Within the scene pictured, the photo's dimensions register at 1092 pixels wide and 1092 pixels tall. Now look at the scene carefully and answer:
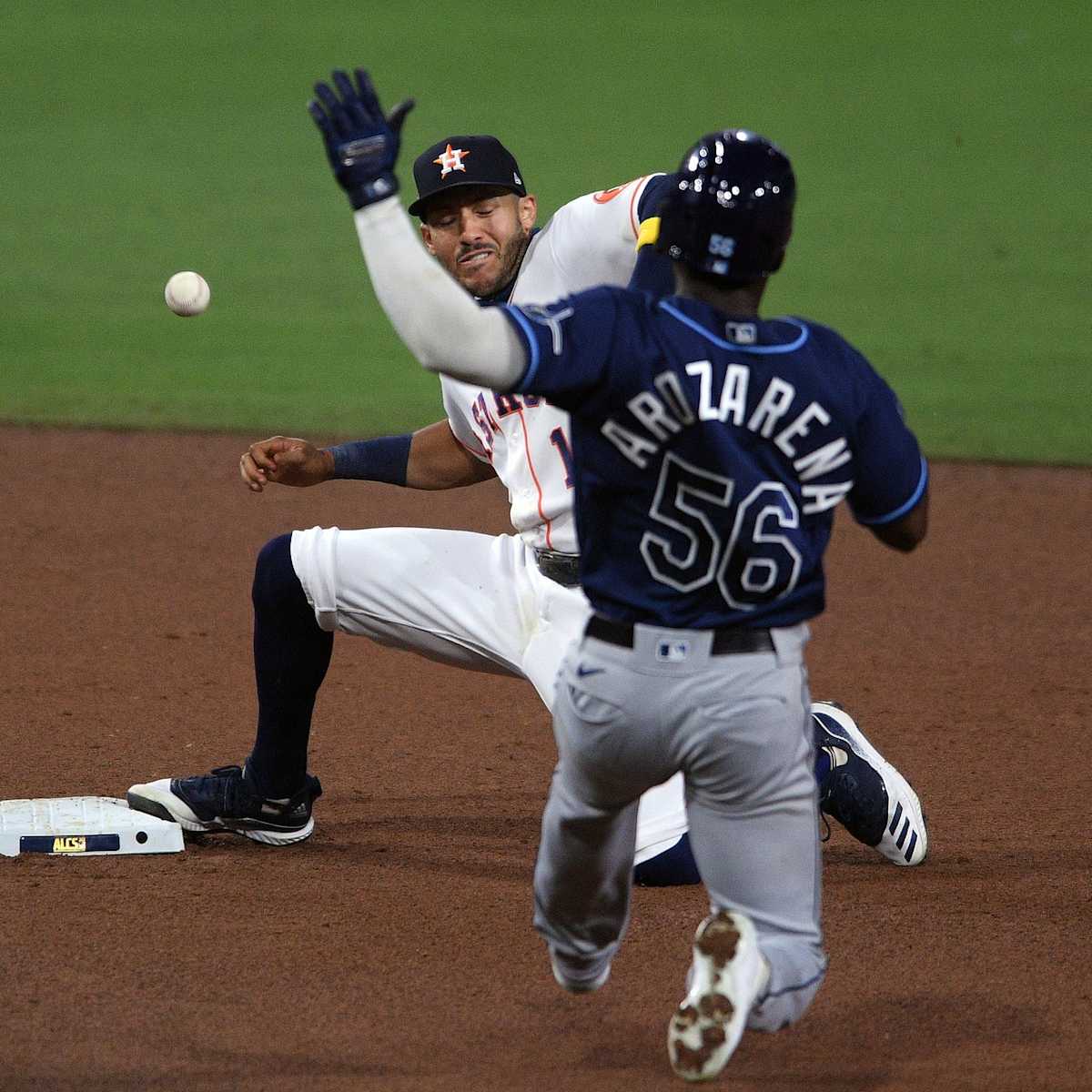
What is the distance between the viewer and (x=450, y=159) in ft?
13.6

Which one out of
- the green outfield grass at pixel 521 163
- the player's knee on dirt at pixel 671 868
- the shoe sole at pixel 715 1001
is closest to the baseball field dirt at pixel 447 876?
the player's knee on dirt at pixel 671 868

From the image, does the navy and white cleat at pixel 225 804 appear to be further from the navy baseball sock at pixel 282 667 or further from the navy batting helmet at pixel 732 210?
the navy batting helmet at pixel 732 210

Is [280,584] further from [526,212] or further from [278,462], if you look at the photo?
[526,212]

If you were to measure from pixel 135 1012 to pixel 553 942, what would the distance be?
0.88 meters

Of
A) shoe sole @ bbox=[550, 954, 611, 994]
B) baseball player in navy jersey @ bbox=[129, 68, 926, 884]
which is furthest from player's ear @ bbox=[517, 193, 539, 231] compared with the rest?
shoe sole @ bbox=[550, 954, 611, 994]

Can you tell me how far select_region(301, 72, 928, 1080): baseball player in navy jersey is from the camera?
266 centimetres

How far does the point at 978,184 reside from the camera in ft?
44.7

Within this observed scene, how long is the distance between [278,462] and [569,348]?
1674mm

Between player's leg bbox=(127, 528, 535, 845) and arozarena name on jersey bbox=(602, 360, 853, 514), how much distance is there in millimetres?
1503

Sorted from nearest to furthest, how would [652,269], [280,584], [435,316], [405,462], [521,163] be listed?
[435,316] < [652,269] < [280,584] < [405,462] < [521,163]

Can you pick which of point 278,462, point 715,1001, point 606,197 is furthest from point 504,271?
point 715,1001

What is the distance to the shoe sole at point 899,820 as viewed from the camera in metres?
4.16

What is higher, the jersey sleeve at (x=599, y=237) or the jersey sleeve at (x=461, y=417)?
the jersey sleeve at (x=599, y=237)

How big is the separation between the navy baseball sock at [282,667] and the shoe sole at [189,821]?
0.14m
